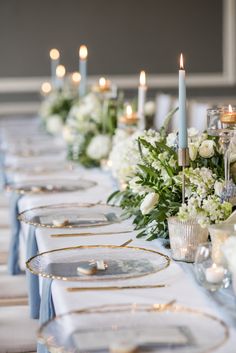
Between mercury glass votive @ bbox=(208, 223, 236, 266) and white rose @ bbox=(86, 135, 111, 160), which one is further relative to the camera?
white rose @ bbox=(86, 135, 111, 160)

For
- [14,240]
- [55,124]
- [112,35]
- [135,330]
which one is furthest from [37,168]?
[112,35]

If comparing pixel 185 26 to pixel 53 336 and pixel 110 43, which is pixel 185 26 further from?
pixel 53 336

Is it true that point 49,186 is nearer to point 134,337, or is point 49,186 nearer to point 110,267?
point 110,267

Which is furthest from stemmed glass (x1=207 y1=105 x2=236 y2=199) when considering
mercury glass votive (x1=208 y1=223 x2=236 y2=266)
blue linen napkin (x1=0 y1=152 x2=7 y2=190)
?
blue linen napkin (x1=0 y1=152 x2=7 y2=190)

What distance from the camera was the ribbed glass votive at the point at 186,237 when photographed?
238cm

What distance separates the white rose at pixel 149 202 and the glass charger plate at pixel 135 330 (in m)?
0.62

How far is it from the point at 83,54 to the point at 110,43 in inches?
182

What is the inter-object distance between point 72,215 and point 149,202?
2.16ft

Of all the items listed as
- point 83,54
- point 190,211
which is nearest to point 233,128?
point 190,211

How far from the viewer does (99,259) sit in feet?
7.95

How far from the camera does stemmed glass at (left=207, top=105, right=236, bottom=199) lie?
99.7 inches

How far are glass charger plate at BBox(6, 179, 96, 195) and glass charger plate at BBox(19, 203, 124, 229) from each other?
45 cm

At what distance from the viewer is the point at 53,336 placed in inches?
70.5

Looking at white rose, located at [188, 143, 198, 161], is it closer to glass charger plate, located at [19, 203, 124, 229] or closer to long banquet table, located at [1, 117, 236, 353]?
long banquet table, located at [1, 117, 236, 353]
